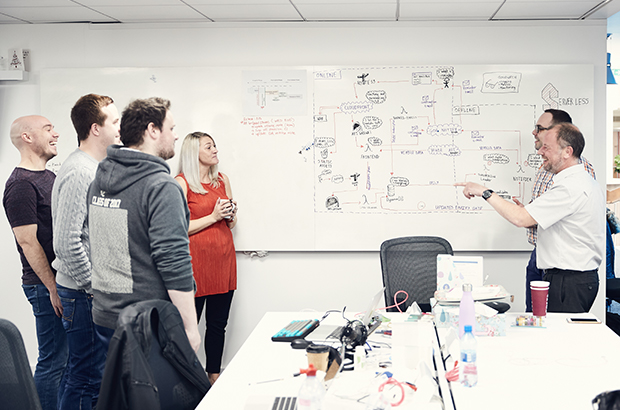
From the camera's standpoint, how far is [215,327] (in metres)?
3.35

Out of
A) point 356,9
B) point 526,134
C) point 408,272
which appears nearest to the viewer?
point 408,272

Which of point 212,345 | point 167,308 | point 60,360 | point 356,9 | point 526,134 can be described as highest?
point 356,9

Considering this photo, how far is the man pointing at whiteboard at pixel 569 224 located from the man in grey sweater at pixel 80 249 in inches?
88.1

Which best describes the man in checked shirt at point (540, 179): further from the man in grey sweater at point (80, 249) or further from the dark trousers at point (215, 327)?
the man in grey sweater at point (80, 249)

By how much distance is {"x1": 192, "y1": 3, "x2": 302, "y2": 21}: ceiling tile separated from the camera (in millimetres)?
3199

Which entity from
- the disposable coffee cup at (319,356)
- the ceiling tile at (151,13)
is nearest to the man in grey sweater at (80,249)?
the disposable coffee cup at (319,356)

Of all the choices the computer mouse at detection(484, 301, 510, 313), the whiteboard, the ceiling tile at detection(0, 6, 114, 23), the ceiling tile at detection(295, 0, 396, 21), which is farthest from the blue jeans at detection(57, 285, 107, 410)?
the ceiling tile at detection(295, 0, 396, 21)

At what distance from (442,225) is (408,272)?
0.84 metres

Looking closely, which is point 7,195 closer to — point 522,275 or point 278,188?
point 278,188

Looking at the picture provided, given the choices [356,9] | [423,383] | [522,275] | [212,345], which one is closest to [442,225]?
[522,275]

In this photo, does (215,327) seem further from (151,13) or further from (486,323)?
(151,13)

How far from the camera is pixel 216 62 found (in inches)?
140

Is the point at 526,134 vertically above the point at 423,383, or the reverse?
the point at 526,134

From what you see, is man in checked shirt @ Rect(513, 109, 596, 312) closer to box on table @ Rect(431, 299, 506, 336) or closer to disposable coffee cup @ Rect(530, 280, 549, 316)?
disposable coffee cup @ Rect(530, 280, 549, 316)
